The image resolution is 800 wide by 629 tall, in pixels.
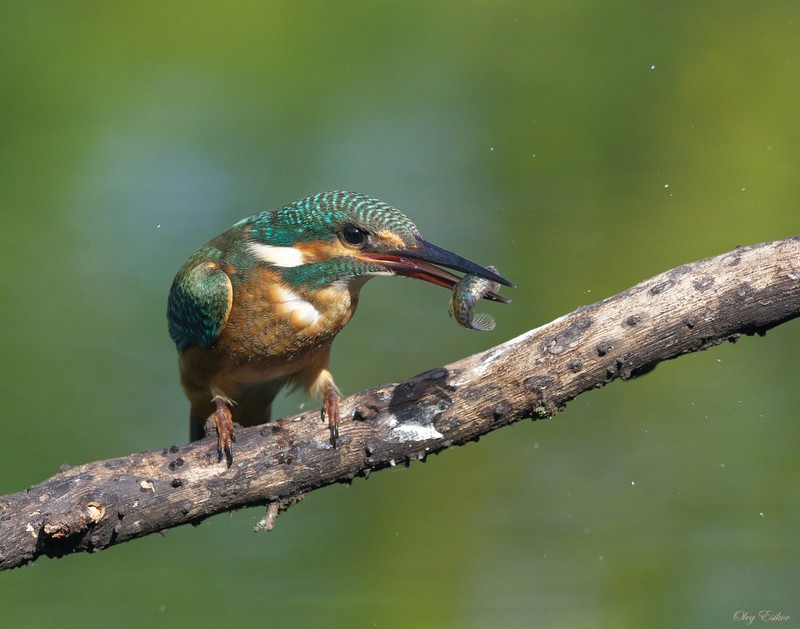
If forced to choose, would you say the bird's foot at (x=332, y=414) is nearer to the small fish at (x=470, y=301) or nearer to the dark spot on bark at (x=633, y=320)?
the small fish at (x=470, y=301)

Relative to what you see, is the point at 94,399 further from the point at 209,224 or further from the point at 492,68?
the point at 492,68

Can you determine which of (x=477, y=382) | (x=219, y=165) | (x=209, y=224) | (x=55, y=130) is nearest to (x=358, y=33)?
(x=219, y=165)

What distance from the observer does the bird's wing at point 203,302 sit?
2.97 meters

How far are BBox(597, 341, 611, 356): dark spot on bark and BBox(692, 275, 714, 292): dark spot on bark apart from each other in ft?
0.87

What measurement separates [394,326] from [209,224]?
196 centimetres

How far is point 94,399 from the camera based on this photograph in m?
7.53

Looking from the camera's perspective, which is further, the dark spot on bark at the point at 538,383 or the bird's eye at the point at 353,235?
the bird's eye at the point at 353,235

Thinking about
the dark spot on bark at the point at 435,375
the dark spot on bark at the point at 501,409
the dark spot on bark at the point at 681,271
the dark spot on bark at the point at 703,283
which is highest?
the dark spot on bark at the point at 681,271

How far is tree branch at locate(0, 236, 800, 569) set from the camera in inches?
91.5

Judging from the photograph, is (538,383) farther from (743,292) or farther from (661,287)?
(743,292)

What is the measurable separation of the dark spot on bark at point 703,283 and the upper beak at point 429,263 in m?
0.51

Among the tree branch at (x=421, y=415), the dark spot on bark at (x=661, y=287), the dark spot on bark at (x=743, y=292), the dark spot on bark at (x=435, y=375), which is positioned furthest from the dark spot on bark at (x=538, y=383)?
the dark spot on bark at (x=743, y=292)

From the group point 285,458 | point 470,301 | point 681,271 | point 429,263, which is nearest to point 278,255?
point 429,263

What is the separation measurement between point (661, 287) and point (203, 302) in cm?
145
